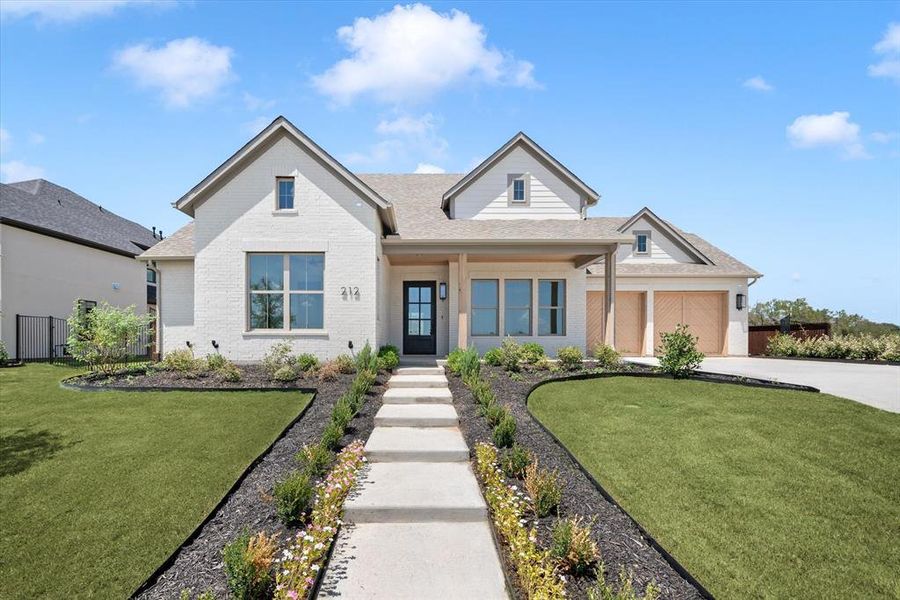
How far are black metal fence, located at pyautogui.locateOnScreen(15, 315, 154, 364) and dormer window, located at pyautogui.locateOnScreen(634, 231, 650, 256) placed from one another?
18747 millimetres

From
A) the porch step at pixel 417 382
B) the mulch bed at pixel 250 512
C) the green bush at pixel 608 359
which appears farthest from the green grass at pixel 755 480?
the mulch bed at pixel 250 512

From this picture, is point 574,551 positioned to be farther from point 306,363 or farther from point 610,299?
point 610,299

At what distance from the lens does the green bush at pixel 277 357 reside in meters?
10.3

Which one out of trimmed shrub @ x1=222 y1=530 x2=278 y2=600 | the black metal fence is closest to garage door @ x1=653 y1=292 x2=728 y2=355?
trimmed shrub @ x1=222 y1=530 x2=278 y2=600

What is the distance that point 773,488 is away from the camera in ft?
16.4

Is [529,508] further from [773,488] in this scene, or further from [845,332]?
[845,332]

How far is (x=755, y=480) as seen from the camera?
17.0ft

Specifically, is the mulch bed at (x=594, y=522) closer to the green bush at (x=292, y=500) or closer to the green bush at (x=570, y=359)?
the green bush at (x=292, y=500)

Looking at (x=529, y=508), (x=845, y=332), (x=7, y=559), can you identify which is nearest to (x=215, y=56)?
(x=7, y=559)

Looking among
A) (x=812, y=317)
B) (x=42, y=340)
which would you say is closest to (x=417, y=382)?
(x=42, y=340)

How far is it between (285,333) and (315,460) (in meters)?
6.85

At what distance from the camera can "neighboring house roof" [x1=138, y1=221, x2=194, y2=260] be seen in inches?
523

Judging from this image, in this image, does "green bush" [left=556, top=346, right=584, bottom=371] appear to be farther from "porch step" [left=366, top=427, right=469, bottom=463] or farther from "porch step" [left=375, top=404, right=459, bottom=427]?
"porch step" [left=366, top=427, right=469, bottom=463]

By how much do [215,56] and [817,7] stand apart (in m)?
11.4
